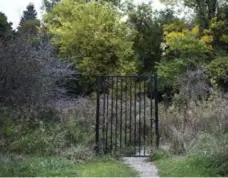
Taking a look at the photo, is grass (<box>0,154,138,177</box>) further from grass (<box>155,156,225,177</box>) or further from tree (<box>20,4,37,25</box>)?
tree (<box>20,4,37,25</box>)

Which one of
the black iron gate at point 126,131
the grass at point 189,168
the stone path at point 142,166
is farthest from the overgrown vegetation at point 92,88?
the black iron gate at point 126,131

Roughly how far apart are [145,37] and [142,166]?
15677 mm

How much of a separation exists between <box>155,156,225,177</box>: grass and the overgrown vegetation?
0.02m

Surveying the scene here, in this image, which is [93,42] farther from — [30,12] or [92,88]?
[30,12]

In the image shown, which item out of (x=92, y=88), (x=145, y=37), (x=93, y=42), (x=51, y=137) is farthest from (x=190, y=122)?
(x=145, y=37)

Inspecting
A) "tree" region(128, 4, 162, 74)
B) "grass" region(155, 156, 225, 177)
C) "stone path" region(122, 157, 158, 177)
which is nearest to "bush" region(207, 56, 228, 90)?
"tree" region(128, 4, 162, 74)

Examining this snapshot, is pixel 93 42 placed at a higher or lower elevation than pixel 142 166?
higher

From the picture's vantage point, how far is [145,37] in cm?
2417

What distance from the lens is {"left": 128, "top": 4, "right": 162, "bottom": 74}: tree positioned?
77.5 ft

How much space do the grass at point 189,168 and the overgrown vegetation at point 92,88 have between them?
2 cm

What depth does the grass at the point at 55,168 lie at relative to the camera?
7.76 m

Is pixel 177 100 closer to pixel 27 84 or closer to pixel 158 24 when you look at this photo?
pixel 27 84

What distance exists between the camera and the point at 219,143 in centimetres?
802

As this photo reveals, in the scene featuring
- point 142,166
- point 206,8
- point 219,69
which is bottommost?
point 142,166
